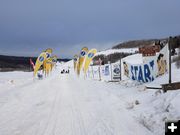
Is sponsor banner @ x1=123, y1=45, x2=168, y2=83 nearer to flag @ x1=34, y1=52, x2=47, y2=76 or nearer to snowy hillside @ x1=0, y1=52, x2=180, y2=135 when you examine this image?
snowy hillside @ x1=0, y1=52, x2=180, y2=135

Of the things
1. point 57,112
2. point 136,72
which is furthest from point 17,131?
point 136,72

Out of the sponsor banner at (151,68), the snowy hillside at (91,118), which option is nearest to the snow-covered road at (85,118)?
the snowy hillside at (91,118)

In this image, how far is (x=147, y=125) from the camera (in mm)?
7867

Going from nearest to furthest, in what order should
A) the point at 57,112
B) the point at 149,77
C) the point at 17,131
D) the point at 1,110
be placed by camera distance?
1. the point at 17,131
2. the point at 57,112
3. the point at 1,110
4. the point at 149,77

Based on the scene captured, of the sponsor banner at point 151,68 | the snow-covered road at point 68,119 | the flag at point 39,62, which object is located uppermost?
the flag at point 39,62

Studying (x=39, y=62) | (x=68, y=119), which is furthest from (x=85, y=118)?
(x=39, y=62)

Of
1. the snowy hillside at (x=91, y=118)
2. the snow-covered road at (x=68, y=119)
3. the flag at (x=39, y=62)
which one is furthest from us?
the flag at (x=39, y=62)

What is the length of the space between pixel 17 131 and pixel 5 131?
0.33m

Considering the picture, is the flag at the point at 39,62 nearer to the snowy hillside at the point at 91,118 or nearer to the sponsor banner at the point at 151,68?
the sponsor banner at the point at 151,68

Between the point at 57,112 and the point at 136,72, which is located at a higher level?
the point at 136,72

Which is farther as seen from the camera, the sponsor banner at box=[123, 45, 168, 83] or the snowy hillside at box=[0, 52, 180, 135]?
the sponsor banner at box=[123, 45, 168, 83]

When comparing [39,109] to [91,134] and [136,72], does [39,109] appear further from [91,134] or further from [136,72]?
[136,72]

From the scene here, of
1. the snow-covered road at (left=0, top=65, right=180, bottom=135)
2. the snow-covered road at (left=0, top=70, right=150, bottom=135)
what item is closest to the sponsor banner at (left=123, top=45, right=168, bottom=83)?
the snow-covered road at (left=0, top=70, right=150, bottom=135)

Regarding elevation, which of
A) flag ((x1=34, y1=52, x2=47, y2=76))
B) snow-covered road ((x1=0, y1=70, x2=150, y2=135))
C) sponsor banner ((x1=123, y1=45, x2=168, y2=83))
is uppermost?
flag ((x1=34, y1=52, x2=47, y2=76))
